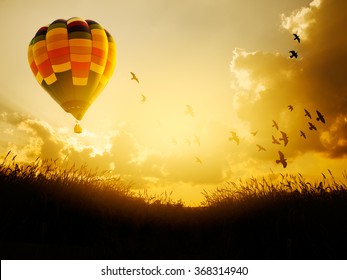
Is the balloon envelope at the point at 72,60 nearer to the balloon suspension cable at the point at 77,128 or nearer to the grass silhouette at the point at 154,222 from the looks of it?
the balloon suspension cable at the point at 77,128

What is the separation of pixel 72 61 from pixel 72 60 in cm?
5

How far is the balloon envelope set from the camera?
17.9 metres

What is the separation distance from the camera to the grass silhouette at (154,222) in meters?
5.33

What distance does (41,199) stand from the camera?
671 cm

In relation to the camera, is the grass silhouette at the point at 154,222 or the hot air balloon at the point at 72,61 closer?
the grass silhouette at the point at 154,222

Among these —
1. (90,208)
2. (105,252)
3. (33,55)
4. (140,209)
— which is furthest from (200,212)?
(33,55)

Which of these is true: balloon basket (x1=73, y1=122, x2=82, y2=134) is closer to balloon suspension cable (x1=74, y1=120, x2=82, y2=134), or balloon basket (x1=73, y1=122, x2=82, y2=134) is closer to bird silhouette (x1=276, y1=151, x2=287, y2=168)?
balloon suspension cable (x1=74, y1=120, x2=82, y2=134)

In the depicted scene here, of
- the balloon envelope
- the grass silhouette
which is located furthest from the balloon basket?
the grass silhouette

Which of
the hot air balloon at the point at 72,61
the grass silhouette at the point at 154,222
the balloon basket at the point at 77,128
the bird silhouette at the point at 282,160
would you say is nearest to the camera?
the grass silhouette at the point at 154,222

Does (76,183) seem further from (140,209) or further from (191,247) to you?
(191,247)

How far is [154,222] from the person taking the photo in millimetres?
7844

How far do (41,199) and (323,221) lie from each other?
4.68 m

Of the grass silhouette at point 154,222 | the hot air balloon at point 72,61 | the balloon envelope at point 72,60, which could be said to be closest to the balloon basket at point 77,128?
the hot air balloon at point 72,61

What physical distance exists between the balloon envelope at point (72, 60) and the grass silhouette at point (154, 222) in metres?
10.1
